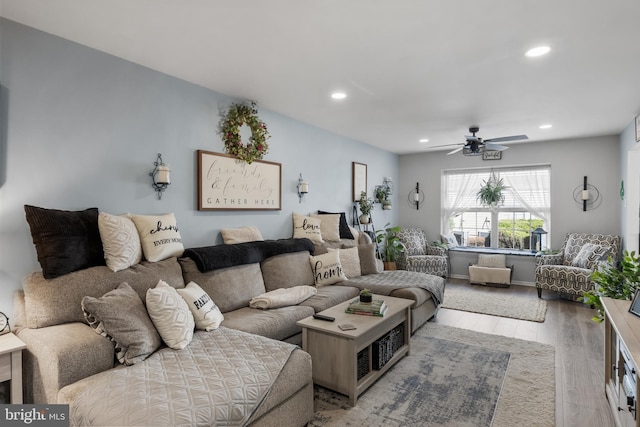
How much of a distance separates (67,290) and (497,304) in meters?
5.04

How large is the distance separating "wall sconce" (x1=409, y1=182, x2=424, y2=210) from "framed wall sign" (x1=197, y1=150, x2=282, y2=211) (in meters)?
3.98

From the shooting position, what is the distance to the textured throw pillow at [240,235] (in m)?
3.57

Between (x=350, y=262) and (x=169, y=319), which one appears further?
(x=350, y=262)

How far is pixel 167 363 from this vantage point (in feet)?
6.42

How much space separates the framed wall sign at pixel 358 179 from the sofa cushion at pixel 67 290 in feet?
12.6

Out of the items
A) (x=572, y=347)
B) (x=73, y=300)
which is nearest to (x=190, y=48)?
(x=73, y=300)

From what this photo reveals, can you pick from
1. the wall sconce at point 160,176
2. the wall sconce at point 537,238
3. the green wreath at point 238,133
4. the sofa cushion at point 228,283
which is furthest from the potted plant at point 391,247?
the wall sconce at point 160,176

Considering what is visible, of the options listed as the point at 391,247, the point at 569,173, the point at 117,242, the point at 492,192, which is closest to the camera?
the point at 117,242

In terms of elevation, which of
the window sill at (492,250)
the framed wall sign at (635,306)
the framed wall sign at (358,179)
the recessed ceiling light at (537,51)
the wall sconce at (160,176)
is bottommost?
the window sill at (492,250)

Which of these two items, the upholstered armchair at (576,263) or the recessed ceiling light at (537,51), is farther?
the upholstered armchair at (576,263)

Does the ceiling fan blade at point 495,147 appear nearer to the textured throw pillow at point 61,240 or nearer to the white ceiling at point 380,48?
the white ceiling at point 380,48

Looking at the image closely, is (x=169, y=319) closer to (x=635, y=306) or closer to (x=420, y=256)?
(x=635, y=306)

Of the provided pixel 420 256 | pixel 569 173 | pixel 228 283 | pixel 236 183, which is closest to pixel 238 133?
pixel 236 183

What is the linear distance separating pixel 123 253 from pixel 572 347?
4109 mm
